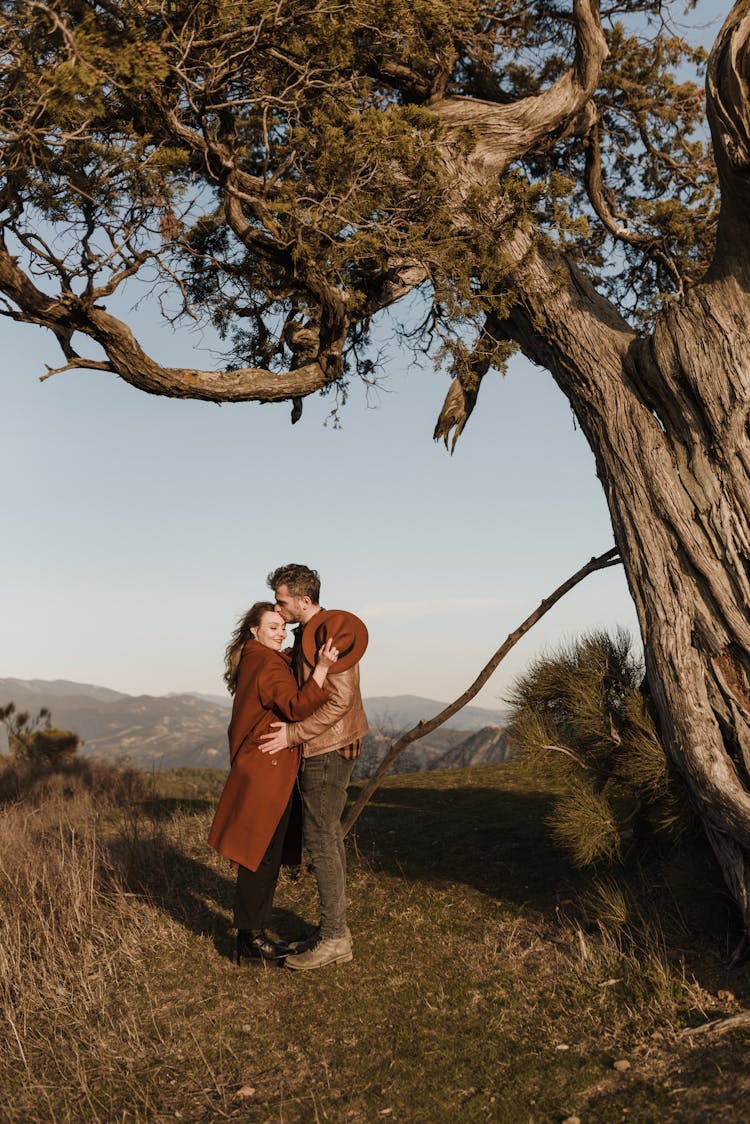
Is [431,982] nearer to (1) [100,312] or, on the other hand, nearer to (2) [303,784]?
(2) [303,784]

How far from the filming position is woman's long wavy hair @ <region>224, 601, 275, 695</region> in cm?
505

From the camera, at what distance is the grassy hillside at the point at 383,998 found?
142 inches

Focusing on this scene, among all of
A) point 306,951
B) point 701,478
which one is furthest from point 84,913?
point 701,478

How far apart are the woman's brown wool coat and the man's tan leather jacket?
0.27ft

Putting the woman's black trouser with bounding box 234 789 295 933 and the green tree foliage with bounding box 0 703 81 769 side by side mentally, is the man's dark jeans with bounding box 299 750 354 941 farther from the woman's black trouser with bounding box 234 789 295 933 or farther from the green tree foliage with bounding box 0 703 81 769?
the green tree foliage with bounding box 0 703 81 769

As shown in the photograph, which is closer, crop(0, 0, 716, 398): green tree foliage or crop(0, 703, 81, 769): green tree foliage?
crop(0, 0, 716, 398): green tree foliage

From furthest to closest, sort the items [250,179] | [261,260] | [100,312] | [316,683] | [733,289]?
[261,260] < [250,179] < [100,312] < [733,289] < [316,683]

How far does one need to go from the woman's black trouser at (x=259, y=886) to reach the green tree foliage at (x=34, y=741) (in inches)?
415

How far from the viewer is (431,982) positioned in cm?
472

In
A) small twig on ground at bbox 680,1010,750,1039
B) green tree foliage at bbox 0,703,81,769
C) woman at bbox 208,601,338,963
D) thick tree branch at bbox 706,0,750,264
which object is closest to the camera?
small twig on ground at bbox 680,1010,750,1039

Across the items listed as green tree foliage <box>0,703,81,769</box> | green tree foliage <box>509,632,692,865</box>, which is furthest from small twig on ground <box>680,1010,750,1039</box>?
green tree foliage <box>0,703,81,769</box>

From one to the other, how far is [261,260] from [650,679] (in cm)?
428

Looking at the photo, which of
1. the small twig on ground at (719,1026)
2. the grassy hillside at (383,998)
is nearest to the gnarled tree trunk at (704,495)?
the small twig on ground at (719,1026)

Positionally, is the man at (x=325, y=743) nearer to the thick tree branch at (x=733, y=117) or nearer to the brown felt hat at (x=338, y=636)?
the brown felt hat at (x=338, y=636)
